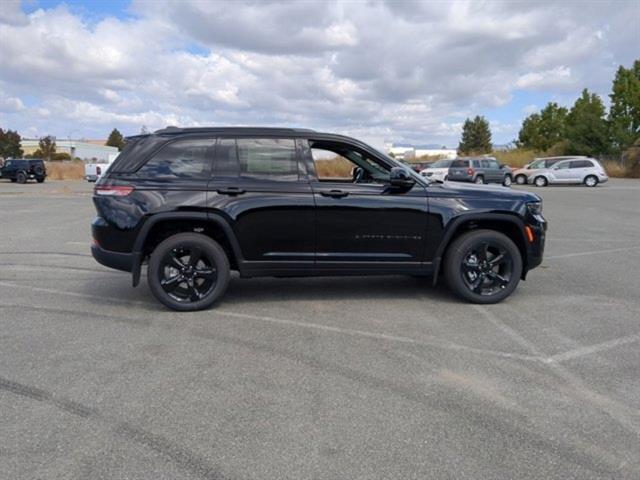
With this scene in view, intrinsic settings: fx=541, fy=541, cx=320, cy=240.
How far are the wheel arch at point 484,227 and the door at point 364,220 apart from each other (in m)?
0.24

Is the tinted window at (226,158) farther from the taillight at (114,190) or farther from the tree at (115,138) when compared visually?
the tree at (115,138)

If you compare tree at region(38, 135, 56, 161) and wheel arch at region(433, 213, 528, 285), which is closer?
wheel arch at region(433, 213, 528, 285)

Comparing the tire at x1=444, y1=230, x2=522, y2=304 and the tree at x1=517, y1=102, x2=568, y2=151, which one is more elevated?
the tree at x1=517, y1=102, x2=568, y2=151

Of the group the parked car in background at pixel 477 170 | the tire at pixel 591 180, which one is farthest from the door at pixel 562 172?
the parked car in background at pixel 477 170

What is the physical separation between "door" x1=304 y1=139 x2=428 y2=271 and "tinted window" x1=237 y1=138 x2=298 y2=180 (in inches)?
7.9

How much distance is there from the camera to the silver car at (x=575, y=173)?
32250 millimetres

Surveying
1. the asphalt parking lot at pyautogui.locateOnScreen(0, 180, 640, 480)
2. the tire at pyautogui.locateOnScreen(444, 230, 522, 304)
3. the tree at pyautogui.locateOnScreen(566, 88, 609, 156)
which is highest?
the tree at pyautogui.locateOnScreen(566, 88, 609, 156)

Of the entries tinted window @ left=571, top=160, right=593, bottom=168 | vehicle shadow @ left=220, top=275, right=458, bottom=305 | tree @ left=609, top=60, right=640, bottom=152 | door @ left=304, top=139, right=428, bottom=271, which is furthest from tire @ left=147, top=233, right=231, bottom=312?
tree @ left=609, top=60, right=640, bottom=152

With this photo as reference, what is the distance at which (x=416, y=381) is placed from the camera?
3.88m

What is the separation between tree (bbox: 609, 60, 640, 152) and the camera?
156 feet

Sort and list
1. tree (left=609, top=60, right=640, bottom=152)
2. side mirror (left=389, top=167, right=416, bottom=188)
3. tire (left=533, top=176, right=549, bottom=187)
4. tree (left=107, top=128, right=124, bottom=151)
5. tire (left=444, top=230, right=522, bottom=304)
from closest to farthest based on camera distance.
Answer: side mirror (left=389, top=167, right=416, bottom=188) → tire (left=444, top=230, right=522, bottom=304) → tire (left=533, top=176, right=549, bottom=187) → tree (left=609, top=60, right=640, bottom=152) → tree (left=107, top=128, right=124, bottom=151)

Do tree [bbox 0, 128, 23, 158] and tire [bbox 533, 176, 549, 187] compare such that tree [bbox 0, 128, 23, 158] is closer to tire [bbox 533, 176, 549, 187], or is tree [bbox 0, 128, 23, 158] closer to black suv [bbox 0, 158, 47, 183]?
black suv [bbox 0, 158, 47, 183]

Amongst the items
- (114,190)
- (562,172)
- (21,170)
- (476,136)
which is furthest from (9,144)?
(114,190)

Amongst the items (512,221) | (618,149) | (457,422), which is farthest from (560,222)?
(618,149)
